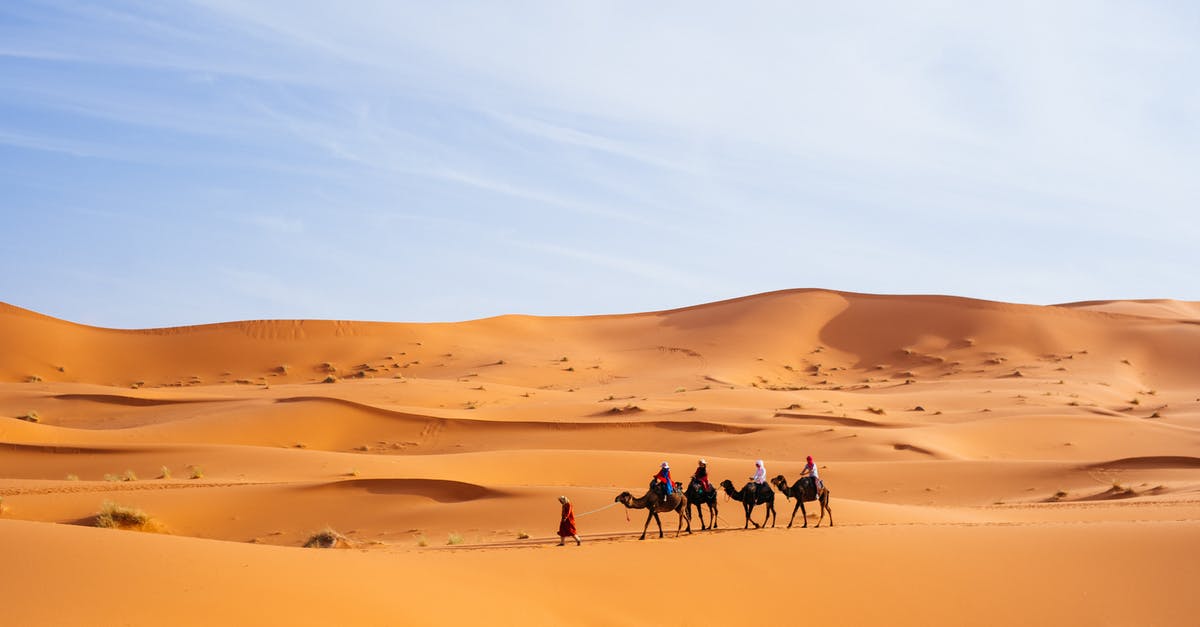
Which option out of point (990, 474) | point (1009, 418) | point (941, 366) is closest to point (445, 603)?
point (990, 474)

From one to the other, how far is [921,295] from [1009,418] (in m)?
Result: 42.4

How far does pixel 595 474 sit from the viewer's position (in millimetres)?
27062

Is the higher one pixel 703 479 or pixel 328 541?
pixel 703 479

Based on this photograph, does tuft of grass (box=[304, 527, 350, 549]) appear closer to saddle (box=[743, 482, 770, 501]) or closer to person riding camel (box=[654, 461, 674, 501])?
person riding camel (box=[654, 461, 674, 501])

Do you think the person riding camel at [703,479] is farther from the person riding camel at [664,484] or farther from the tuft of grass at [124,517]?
the tuft of grass at [124,517]

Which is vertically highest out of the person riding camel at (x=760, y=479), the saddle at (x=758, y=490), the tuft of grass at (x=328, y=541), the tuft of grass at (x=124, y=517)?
the person riding camel at (x=760, y=479)

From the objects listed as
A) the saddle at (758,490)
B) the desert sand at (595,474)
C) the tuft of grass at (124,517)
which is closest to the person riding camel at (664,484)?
the desert sand at (595,474)

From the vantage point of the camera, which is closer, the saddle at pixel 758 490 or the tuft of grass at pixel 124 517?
the saddle at pixel 758 490

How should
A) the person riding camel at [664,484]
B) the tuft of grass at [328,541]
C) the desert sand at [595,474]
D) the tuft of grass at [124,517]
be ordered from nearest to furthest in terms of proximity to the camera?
1. the desert sand at [595,474]
2. the person riding camel at [664,484]
3. the tuft of grass at [328,541]
4. the tuft of grass at [124,517]

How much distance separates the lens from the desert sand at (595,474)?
11.9 metres

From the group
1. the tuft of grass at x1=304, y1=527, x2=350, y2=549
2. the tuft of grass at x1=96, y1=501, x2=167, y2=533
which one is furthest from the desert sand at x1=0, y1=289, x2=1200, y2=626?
the tuft of grass at x1=96, y1=501, x2=167, y2=533

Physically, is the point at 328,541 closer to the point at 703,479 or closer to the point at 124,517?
the point at 124,517

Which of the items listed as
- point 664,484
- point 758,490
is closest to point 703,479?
point 758,490

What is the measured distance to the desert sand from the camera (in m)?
11.9
